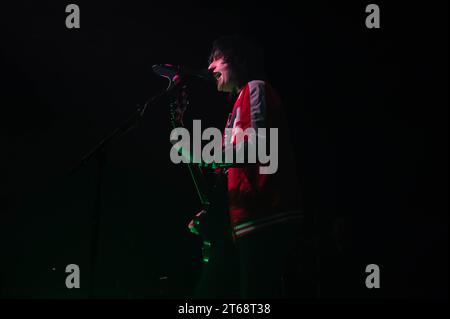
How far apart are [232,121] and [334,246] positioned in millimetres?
1579

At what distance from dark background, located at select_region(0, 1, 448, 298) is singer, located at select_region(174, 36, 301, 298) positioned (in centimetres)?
123

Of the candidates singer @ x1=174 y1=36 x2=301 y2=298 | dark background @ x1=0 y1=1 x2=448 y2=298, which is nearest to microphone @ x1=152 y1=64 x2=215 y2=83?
singer @ x1=174 y1=36 x2=301 y2=298

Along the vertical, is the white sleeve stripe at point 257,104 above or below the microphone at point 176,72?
below

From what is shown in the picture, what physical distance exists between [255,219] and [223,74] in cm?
75

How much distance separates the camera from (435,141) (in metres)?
2.93

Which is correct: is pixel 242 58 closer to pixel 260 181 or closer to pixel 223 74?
pixel 223 74

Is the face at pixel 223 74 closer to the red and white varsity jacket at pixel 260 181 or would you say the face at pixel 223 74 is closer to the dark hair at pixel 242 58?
the dark hair at pixel 242 58

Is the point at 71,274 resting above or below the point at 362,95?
below

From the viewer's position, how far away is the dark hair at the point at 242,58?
1.95m

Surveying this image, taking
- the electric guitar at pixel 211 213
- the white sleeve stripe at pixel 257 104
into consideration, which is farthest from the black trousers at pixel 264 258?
the white sleeve stripe at pixel 257 104

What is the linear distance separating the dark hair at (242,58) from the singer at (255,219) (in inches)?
9.7

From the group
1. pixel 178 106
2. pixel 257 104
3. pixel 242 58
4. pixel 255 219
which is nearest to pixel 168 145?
pixel 178 106
